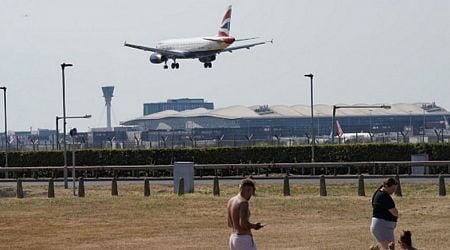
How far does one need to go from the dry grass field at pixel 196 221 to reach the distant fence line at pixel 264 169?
395 inches

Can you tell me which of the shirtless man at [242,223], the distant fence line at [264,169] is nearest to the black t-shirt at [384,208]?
the shirtless man at [242,223]

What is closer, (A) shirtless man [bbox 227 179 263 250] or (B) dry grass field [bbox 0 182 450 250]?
(A) shirtless man [bbox 227 179 263 250]

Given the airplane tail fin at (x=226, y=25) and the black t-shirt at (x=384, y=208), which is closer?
the black t-shirt at (x=384, y=208)

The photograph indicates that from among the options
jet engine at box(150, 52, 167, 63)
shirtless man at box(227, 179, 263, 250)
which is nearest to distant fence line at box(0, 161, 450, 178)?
jet engine at box(150, 52, 167, 63)

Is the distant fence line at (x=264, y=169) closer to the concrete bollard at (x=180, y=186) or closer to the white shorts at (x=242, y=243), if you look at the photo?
the concrete bollard at (x=180, y=186)

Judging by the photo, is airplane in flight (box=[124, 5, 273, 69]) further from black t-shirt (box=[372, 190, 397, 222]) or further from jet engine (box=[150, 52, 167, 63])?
black t-shirt (box=[372, 190, 397, 222])

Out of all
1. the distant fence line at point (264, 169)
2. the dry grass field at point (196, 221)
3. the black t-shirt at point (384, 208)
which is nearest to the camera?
the black t-shirt at point (384, 208)

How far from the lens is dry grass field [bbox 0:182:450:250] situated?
2466cm

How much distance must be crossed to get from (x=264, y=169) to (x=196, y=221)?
26.3 m

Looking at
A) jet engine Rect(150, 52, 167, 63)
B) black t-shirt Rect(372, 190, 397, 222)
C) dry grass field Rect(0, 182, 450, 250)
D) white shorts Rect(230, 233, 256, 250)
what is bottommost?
dry grass field Rect(0, 182, 450, 250)

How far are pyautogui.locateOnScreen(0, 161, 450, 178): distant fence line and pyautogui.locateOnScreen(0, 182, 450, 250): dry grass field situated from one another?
10.0m

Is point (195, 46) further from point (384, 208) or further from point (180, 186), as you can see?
point (384, 208)

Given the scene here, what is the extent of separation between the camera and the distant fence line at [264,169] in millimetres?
51625

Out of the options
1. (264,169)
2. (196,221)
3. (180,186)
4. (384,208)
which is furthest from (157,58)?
(384,208)
